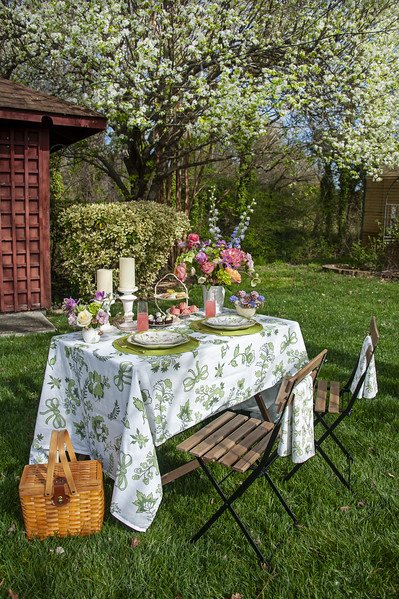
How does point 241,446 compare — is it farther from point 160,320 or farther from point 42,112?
point 42,112

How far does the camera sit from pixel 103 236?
855cm

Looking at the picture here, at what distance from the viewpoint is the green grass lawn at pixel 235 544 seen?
7.88 ft

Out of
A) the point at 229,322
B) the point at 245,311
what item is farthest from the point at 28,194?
the point at 229,322

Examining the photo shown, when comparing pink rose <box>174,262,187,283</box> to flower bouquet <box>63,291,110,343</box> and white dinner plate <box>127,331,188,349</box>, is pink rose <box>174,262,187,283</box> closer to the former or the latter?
white dinner plate <box>127,331,188,349</box>

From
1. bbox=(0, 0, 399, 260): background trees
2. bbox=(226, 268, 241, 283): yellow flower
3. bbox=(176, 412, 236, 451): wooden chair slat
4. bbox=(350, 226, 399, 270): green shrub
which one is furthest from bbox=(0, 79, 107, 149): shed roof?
bbox=(350, 226, 399, 270): green shrub

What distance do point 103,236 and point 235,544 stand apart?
21.4 feet

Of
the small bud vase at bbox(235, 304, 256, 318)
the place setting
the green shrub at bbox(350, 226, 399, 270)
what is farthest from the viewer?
the green shrub at bbox(350, 226, 399, 270)

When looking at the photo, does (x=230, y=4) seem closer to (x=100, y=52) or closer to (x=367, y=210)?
(x=100, y=52)

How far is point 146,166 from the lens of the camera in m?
11.1

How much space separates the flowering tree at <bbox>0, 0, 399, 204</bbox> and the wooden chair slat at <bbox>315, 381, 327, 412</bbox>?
6.19 m

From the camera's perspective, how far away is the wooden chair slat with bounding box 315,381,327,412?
3492 millimetres

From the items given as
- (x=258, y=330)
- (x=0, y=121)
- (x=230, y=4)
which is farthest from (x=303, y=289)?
(x=258, y=330)

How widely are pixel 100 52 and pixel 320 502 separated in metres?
8.22

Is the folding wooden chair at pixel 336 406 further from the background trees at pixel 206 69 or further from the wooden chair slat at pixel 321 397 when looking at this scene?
the background trees at pixel 206 69
